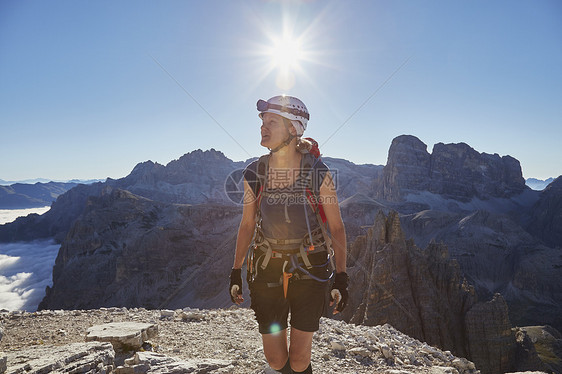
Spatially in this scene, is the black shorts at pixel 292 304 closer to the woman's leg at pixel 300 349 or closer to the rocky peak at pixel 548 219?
the woman's leg at pixel 300 349

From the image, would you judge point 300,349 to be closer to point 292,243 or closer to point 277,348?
point 277,348

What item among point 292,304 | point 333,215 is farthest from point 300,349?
point 333,215

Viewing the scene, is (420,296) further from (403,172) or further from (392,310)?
(403,172)

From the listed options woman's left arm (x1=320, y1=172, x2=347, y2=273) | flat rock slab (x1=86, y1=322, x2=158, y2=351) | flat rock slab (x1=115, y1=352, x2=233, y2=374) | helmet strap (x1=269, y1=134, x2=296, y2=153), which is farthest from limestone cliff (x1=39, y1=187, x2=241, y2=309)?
helmet strap (x1=269, y1=134, x2=296, y2=153)

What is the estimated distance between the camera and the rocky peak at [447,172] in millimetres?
168875

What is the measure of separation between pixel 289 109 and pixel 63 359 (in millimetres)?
4812

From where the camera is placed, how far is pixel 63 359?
181 inches

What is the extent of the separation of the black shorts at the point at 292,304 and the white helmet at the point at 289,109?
2021mm

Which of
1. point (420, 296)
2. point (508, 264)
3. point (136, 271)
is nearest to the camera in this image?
point (420, 296)

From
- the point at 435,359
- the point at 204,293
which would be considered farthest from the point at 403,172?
the point at 435,359

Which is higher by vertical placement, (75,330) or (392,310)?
(75,330)

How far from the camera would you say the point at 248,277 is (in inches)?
172

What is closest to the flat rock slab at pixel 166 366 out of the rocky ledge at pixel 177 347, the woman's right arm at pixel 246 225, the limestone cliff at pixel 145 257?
the rocky ledge at pixel 177 347

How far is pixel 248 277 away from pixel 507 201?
212452 millimetres
